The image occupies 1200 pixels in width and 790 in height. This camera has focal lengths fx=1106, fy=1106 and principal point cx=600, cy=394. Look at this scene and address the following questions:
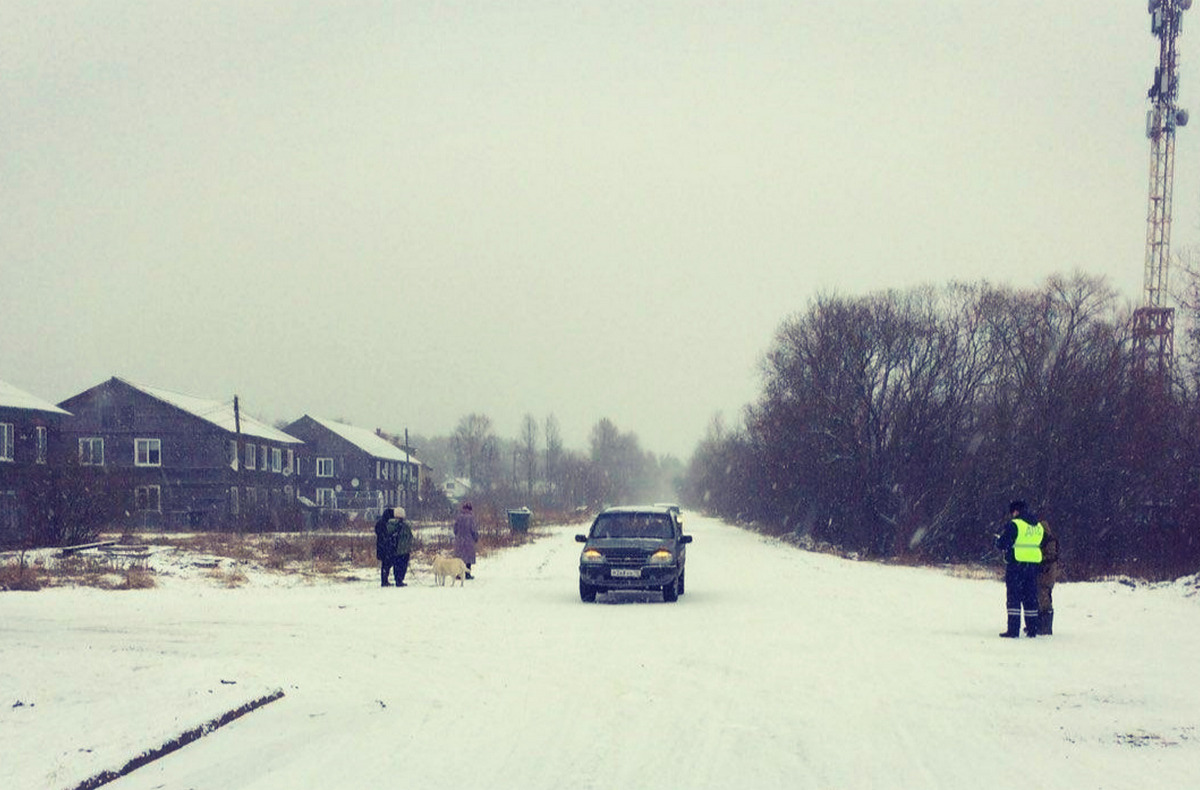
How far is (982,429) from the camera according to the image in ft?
140

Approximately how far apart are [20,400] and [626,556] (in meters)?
37.0

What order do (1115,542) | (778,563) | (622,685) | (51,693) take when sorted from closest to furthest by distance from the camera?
(51,693) → (622,685) → (778,563) → (1115,542)

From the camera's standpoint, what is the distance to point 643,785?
6805 mm

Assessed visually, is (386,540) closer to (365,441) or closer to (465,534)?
(465,534)

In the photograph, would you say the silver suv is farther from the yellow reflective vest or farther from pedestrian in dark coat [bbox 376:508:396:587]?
the yellow reflective vest

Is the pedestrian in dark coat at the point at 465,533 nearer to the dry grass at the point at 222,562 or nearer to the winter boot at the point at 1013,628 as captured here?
the dry grass at the point at 222,562

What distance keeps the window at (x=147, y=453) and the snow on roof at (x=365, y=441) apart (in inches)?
981

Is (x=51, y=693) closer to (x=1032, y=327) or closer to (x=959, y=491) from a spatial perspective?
(x=959, y=491)

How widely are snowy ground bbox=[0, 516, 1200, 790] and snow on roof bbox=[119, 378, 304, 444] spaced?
44108 mm

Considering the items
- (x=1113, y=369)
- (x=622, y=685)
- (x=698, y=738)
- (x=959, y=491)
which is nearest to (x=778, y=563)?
(x=959, y=491)

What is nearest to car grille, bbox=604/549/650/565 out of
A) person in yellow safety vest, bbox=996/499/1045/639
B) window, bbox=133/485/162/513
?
person in yellow safety vest, bbox=996/499/1045/639

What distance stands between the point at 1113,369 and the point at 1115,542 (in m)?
6.49

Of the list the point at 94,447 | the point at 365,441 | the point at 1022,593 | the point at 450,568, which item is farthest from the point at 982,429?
the point at 365,441

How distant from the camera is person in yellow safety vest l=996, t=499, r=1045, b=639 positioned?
48.0ft
